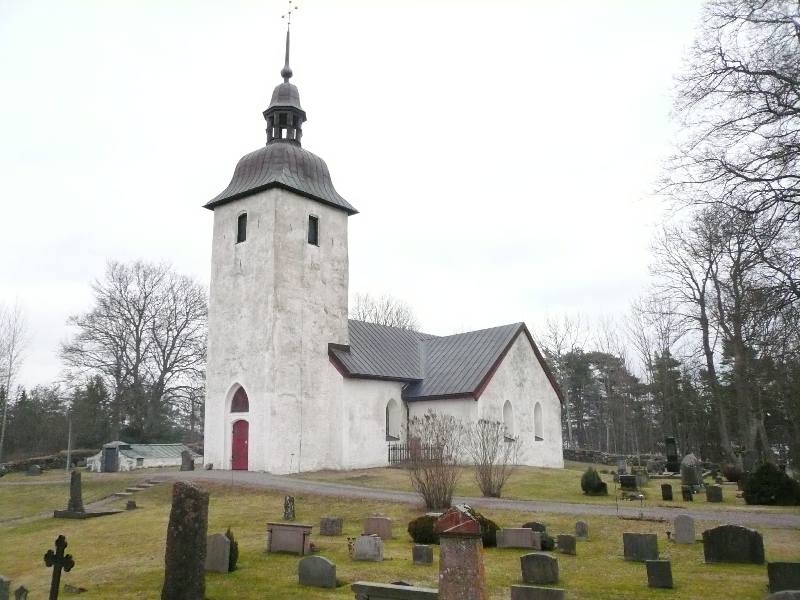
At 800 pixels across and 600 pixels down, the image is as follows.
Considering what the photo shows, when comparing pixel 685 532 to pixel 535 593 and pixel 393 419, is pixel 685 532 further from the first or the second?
pixel 393 419

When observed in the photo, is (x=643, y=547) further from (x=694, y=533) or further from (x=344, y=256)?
(x=344, y=256)

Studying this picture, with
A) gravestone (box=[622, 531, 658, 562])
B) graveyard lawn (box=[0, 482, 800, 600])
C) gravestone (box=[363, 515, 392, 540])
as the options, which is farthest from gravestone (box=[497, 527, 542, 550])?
gravestone (box=[363, 515, 392, 540])

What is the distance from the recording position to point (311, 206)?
27234 mm

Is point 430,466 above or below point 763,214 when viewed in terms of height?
below

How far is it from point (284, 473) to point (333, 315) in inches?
281

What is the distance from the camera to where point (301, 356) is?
2541 cm

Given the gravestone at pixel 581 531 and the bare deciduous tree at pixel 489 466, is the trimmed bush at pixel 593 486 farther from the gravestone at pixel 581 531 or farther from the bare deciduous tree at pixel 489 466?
the gravestone at pixel 581 531

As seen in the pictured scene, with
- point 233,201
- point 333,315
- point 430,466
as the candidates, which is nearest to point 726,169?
point 430,466

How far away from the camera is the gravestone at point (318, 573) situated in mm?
9102

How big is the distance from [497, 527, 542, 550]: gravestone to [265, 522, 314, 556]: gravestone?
349 cm

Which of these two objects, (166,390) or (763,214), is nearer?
(763,214)

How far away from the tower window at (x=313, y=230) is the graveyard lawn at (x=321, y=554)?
1262 cm

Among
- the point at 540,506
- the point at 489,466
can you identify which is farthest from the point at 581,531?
the point at 489,466

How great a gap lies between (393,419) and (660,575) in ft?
67.1
